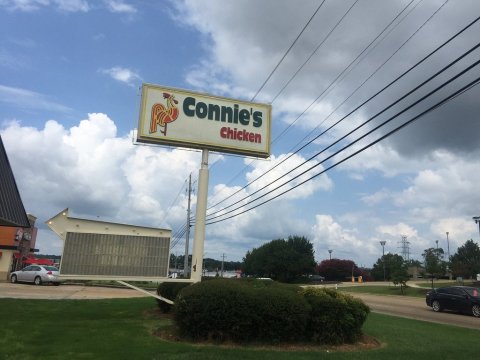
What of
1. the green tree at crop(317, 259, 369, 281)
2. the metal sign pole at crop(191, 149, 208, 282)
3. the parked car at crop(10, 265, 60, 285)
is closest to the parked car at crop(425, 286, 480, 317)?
the metal sign pole at crop(191, 149, 208, 282)

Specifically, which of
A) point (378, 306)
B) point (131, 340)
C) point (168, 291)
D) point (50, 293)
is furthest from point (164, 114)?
point (378, 306)

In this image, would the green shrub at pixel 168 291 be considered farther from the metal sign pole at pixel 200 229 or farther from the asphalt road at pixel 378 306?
the asphalt road at pixel 378 306

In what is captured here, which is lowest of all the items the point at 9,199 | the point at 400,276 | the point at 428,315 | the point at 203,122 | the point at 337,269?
the point at 428,315

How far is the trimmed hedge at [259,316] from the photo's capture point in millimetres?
9805

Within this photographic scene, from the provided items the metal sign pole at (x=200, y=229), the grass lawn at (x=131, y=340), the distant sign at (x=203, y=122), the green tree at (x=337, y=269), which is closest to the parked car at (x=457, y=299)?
the grass lawn at (x=131, y=340)

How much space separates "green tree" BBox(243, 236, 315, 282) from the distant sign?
64.5 meters

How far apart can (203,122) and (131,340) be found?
29.1 ft

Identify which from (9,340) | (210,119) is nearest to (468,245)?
(210,119)

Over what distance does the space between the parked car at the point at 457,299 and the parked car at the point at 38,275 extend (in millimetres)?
23627

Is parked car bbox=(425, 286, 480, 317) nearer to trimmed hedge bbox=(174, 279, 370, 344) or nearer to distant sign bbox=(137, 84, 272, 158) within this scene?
distant sign bbox=(137, 84, 272, 158)

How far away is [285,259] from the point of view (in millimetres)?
79750

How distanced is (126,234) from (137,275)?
4.63 feet

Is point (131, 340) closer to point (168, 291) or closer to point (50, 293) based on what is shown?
point (168, 291)

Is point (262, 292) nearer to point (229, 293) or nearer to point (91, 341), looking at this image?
point (229, 293)
